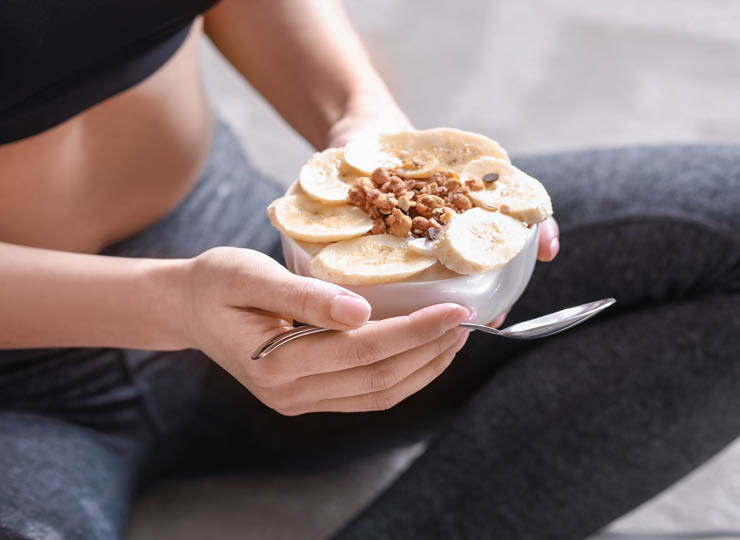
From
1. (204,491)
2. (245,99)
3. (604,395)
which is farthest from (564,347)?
(245,99)

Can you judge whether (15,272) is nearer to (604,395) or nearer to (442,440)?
(442,440)

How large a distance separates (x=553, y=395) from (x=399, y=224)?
1.15 ft

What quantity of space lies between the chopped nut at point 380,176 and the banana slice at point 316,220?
1.1 inches

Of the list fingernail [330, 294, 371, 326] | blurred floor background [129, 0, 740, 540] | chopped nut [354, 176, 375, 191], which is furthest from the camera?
blurred floor background [129, 0, 740, 540]

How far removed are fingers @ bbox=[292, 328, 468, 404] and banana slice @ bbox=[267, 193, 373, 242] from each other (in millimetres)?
103

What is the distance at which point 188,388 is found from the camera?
96cm

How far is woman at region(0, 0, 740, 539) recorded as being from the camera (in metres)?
0.81

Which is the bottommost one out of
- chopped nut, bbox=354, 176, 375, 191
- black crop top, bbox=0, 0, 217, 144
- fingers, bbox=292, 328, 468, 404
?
fingers, bbox=292, 328, 468, 404

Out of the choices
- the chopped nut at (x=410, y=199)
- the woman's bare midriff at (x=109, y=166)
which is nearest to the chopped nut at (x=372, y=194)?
the chopped nut at (x=410, y=199)

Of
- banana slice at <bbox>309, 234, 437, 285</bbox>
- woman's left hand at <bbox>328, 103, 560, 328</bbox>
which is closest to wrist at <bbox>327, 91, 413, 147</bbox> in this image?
woman's left hand at <bbox>328, 103, 560, 328</bbox>

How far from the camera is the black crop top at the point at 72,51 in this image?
79 cm

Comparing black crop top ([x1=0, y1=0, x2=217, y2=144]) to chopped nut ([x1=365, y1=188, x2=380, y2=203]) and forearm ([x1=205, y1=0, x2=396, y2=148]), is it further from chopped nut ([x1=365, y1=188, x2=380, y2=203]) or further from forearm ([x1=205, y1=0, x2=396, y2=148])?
chopped nut ([x1=365, y1=188, x2=380, y2=203])

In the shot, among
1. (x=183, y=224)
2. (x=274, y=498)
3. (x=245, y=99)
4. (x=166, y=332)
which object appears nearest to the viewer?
(x=166, y=332)

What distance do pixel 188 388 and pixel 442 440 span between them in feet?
0.95
